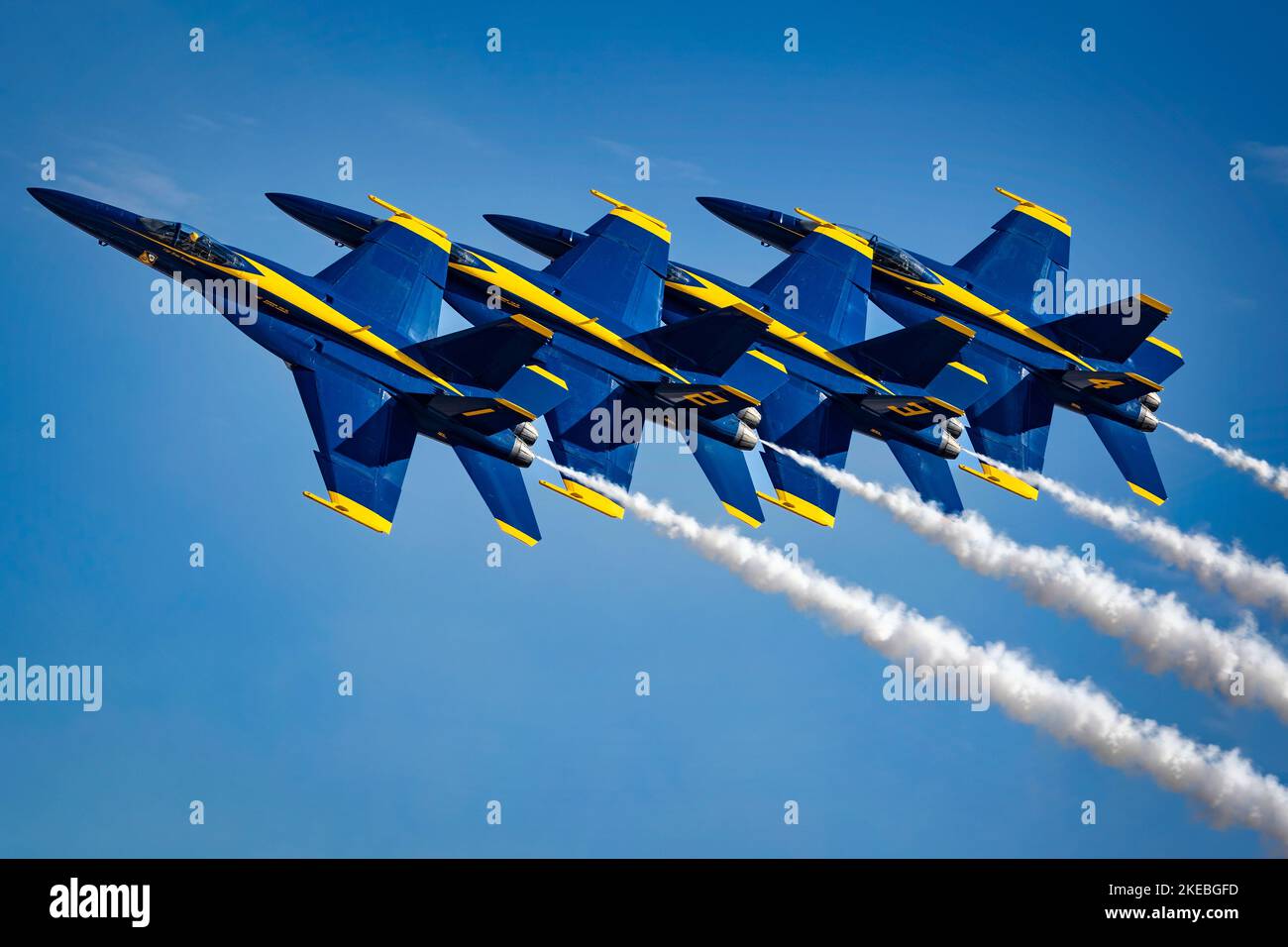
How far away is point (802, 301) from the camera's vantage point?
217 feet

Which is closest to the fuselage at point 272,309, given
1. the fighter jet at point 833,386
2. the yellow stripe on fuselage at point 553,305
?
the yellow stripe on fuselage at point 553,305

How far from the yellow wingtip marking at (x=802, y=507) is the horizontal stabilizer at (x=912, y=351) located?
16.8 feet

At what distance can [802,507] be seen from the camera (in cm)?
6206

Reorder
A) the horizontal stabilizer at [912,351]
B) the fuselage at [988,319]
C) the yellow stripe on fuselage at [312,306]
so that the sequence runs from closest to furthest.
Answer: the yellow stripe on fuselage at [312,306]
the horizontal stabilizer at [912,351]
the fuselage at [988,319]

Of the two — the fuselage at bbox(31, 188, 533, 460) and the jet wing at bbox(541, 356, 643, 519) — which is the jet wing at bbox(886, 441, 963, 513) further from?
the fuselage at bbox(31, 188, 533, 460)

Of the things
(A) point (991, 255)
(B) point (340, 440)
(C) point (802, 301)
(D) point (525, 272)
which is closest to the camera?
(B) point (340, 440)

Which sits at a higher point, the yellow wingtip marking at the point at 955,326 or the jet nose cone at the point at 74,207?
the jet nose cone at the point at 74,207

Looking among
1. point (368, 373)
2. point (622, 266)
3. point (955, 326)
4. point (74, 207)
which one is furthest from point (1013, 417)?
point (74, 207)

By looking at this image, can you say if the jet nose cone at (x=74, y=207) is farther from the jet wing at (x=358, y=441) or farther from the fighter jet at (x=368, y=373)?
the jet wing at (x=358, y=441)

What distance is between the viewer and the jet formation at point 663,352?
57.2 metres

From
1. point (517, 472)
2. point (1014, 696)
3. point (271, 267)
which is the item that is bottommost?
Answer: point (1014, 696)

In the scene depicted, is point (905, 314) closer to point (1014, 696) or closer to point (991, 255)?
point (991, 255)

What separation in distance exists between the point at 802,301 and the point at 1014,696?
15.7 metres

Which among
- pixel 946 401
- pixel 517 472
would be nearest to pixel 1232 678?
pixel 946 401
